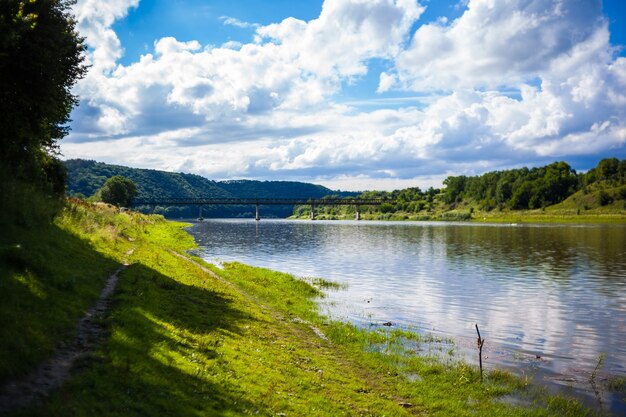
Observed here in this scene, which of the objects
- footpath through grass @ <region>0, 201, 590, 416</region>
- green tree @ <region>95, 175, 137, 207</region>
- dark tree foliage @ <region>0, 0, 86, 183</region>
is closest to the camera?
footpath through grass @ <region>0, 201, 590, 416</region>

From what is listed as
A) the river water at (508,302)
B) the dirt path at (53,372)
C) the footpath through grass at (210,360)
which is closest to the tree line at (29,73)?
the footpath through grass at (210,360)

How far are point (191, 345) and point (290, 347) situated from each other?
20.1ft

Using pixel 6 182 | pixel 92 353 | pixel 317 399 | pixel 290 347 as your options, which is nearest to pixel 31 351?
pixel 92 353

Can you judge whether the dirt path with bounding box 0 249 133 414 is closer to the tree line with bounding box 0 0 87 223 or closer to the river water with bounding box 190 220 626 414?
the tree line with bounding box 0 0 87 223

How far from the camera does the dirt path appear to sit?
443 inches

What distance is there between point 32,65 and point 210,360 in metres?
21.4

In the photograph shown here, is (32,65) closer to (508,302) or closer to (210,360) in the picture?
(210,360)

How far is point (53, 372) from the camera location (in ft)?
43.3

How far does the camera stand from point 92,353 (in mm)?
15055

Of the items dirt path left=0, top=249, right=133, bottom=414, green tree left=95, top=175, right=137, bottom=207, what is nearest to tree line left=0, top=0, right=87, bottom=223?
dirt path left=0, top=249, right=133, bottom=414

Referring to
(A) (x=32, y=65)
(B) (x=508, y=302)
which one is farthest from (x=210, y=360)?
(B) (x=508, y=302)

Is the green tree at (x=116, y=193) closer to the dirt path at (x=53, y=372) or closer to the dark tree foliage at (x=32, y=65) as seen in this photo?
the dark tree foliage at (x=32, y=65)

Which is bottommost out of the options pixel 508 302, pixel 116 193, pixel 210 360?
pixel 508 302

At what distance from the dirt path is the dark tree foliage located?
14429mm
